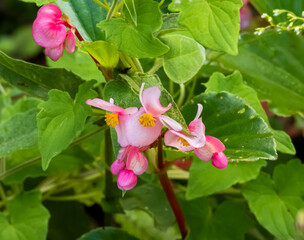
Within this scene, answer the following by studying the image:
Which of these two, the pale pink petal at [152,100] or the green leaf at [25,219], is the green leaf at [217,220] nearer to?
the green leaf at [25,219]

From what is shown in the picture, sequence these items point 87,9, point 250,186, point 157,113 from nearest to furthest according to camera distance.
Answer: point 157,113
point 87,9
point 250,186

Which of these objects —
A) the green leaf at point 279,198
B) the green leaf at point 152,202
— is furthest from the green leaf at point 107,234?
the green leaf at point 279,198

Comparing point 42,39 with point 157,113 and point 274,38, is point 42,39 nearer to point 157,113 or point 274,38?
point 157,113

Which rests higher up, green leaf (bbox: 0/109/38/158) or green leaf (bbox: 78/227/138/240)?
green leaf (bbox: 0/109/38/158)

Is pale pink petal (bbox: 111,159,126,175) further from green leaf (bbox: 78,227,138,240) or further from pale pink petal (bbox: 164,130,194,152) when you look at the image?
green leaf (bbox: 78,227,138,240)

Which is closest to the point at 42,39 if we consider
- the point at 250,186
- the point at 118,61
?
the point at 118,61

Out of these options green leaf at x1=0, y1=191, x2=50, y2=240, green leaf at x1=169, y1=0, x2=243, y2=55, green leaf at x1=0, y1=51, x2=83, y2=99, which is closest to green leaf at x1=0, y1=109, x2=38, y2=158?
green leaf at x1=0, y1=51, x2=83, y2=99
